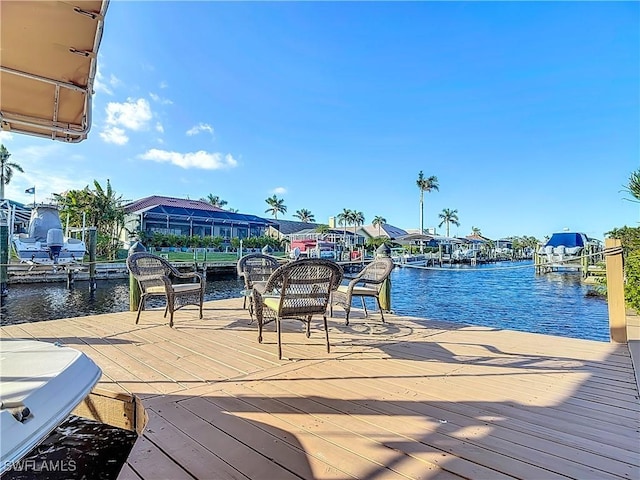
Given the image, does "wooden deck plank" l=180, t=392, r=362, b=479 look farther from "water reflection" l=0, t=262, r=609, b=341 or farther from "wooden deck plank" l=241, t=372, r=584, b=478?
"water reflection" l=0, t=262, r=609, b=341

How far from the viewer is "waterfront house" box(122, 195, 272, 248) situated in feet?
86.6

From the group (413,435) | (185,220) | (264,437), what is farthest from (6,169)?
(413,435)

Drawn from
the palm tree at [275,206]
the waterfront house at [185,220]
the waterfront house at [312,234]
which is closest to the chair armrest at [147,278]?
the waterfront house at [185,220]

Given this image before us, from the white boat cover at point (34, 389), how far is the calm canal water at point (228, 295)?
0.54 m

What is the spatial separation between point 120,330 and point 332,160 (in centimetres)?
2152

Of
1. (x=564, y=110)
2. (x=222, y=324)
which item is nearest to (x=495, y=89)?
(x=564, y=110)

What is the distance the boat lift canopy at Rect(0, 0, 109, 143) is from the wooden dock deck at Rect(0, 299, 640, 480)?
173 cm

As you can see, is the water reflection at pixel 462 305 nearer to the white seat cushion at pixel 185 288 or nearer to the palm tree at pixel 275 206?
the white seat cushion at pixel 185 288

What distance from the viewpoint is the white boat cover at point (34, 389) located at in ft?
3.46

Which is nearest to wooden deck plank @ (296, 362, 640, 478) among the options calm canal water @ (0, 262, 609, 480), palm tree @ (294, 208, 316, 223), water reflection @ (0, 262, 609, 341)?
calm canal water @ (0, 262, 609, 480)

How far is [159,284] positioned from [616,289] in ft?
16.3

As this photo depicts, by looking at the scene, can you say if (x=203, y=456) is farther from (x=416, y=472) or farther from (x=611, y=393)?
(x=611, y=393)

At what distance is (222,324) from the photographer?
4145 millimetres

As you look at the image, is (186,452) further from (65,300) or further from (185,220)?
(185,220)
